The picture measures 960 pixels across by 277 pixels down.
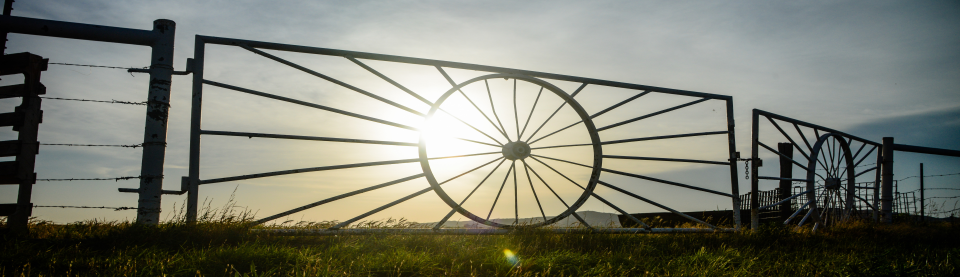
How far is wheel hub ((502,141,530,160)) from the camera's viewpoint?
6379mm

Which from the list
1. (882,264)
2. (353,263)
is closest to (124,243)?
(353,263)

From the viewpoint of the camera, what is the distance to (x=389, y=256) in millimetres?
3965

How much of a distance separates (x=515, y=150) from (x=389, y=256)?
2.77 metres

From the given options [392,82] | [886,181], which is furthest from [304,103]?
[886,181]

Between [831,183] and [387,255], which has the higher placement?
[831,183]

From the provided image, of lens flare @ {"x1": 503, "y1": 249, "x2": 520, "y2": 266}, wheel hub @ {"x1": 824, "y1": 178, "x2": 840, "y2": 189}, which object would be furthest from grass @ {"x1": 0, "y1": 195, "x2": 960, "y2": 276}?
wheel hub @ {"x1": 824, "y1": 178, "x2": 840, "y2": 189}

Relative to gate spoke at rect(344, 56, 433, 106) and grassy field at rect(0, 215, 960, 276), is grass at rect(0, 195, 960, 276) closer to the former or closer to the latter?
grassy field at rect(0, 215, 960, 276)

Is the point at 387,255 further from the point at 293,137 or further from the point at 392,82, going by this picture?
the point at 392,82

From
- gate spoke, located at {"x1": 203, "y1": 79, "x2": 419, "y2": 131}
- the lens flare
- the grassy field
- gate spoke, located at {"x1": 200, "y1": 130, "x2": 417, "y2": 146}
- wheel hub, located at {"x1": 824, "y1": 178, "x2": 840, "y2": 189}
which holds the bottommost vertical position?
the grassy field

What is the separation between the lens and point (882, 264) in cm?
368

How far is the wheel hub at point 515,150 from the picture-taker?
20.9 feet

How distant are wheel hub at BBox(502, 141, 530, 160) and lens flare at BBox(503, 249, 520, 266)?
2.12 m

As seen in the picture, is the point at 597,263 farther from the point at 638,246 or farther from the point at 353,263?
the point at 353,263

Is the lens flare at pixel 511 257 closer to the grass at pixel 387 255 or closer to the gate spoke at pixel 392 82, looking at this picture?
the grass at pixel 387 255
